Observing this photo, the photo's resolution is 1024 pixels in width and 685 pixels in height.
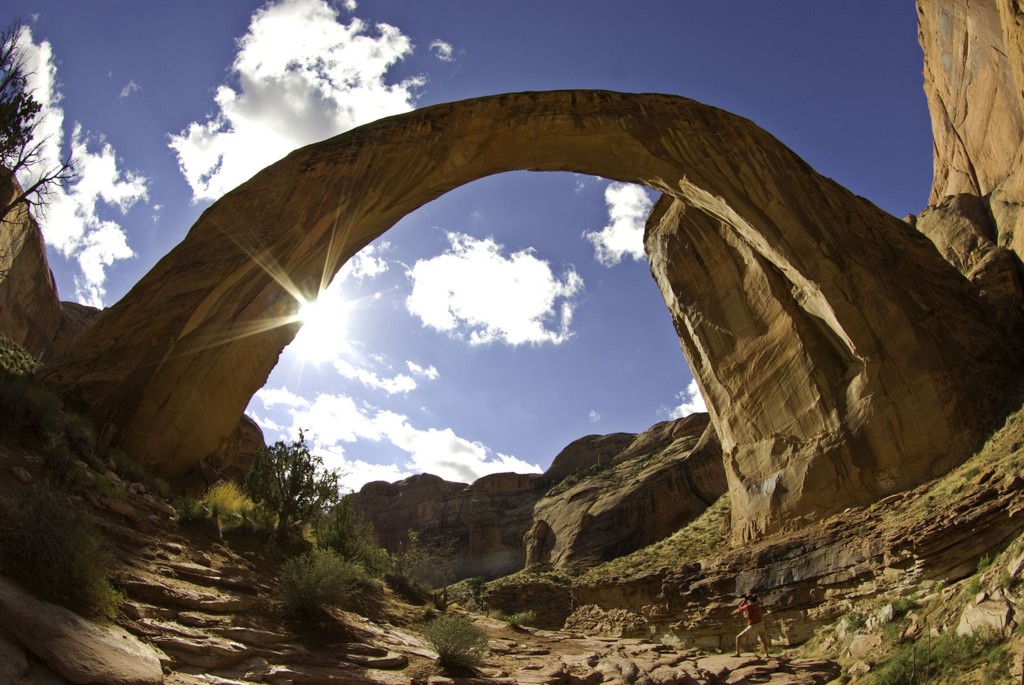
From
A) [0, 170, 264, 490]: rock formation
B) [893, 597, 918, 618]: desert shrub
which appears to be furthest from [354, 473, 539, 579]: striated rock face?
[893, 597, 918, 618]: desert shrub

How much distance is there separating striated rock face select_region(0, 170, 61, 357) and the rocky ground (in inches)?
750

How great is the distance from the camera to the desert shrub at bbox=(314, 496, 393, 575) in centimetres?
1271

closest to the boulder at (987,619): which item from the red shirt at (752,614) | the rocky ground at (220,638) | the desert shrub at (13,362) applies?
the rocky ground at (220,638)

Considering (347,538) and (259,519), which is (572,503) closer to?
(347,538)

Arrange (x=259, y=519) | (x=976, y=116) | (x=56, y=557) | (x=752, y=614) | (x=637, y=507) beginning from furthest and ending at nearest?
(x=637, y=507), (x=976, y=116), (x=259, y=519), (x=752, y=614), (x=56, y=557)

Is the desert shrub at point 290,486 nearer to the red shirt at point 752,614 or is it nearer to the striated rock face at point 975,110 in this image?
the red shirt at point 752,614

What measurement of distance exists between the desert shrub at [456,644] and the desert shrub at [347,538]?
5.00 meters

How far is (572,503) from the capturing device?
124ft

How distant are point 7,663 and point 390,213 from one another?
1537 cm

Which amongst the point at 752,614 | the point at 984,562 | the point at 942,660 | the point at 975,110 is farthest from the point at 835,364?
the point at 975,110

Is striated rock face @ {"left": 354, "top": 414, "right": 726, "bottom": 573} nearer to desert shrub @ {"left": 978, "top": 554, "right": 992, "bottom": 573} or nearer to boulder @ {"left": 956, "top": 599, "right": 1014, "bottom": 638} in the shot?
desert shrub @ {"left": 978, "top": 554, "right": 992, "bottom": 573}

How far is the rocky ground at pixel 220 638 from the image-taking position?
4.25 metres

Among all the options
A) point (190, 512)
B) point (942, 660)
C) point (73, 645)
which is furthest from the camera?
point (190, 512)

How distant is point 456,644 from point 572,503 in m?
31.1
